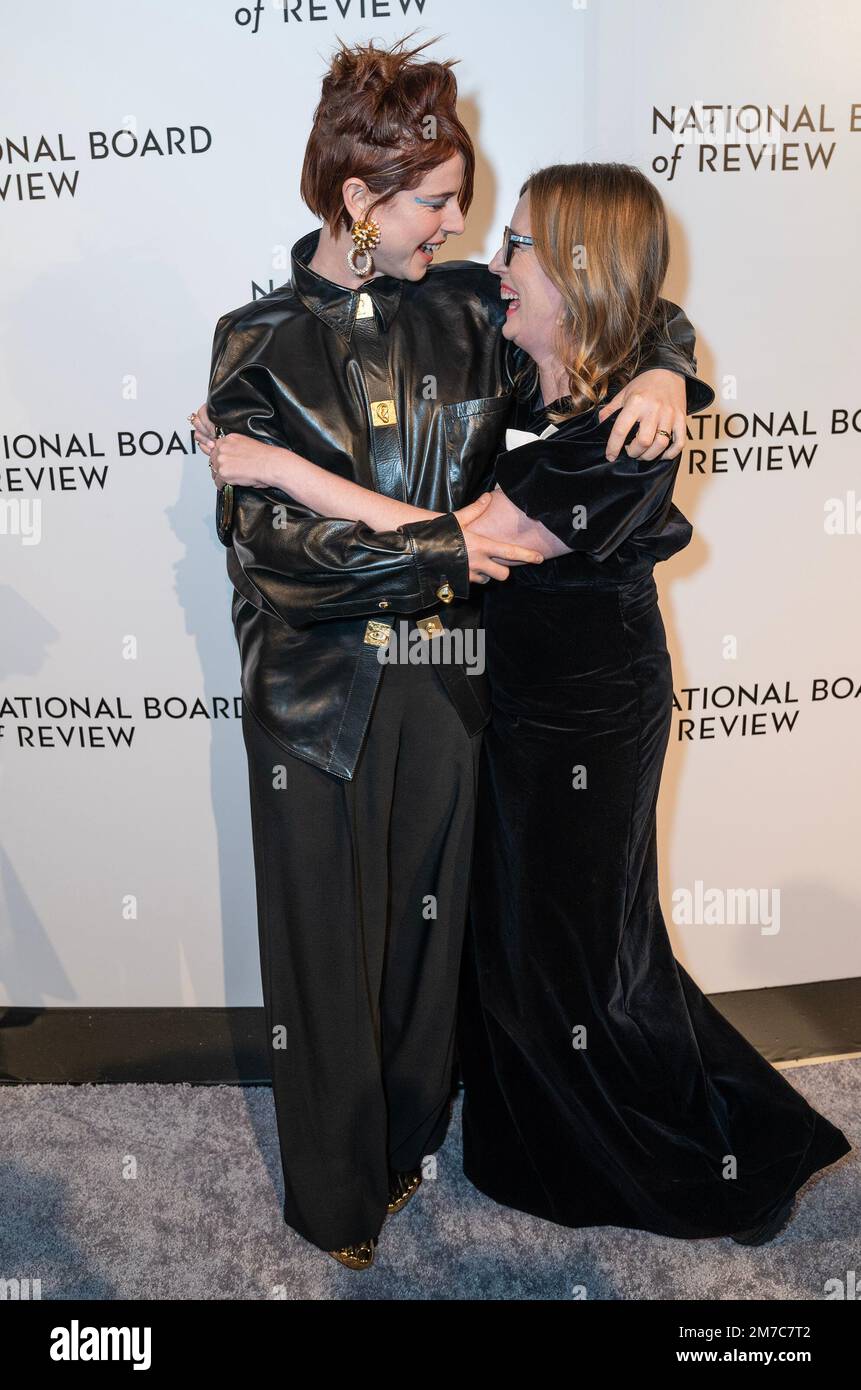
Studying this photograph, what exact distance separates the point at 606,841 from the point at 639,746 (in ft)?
0.59

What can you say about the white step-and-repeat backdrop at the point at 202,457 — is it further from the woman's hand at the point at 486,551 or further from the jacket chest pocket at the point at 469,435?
the woman's hand at the point at 486,551

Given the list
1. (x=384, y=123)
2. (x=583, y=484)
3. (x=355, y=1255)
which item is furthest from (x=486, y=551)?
(x=355, y=1255)

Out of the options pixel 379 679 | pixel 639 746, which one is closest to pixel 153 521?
pixel 379 679

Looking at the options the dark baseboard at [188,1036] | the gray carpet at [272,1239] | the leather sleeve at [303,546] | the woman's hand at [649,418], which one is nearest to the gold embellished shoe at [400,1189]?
the gray carpet at [272,1239]

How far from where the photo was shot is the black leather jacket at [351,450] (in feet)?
5.53

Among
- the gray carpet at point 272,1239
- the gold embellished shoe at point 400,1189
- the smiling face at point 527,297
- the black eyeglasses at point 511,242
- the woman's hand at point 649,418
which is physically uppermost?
the black eyeglasses at point 511,242

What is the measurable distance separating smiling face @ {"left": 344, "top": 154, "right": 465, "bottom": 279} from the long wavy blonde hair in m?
0.12

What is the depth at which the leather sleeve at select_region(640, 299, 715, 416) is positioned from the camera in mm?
1723

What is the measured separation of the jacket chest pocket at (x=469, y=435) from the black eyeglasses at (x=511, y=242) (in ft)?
0.72

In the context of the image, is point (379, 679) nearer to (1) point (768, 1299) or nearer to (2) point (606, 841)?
(2) point (606, 841)

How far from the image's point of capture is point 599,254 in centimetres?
165

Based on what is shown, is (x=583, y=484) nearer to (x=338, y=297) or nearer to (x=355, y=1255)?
(x=338, y=297)
